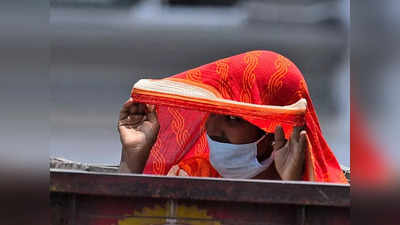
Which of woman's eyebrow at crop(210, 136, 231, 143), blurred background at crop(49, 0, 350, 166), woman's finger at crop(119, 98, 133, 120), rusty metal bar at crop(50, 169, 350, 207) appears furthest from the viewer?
blurred background at crop(49, 0, 350, 166)

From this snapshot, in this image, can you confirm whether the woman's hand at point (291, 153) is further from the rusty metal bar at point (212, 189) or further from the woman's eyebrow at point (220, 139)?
the rusty metal bar at point (212, 189)

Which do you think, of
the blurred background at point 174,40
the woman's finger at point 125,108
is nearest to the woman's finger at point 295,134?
the woman's finger at point 125,108

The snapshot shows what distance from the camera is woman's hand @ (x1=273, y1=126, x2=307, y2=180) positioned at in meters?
1.98

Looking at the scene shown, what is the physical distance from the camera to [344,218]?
1564 millimetres

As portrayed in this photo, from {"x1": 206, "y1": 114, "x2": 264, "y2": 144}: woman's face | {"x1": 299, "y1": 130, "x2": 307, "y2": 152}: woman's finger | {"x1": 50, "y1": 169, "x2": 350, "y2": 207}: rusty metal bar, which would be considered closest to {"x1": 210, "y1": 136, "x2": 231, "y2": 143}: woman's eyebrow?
{"x1": 206, "y1": 114, "x2": 264, "y2": 144}: woman's face

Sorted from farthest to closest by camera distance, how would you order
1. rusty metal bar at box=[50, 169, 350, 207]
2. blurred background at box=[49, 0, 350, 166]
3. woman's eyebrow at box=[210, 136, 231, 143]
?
blurred background at box=[49, 0, 350, 166] < woman's eyebrow at box=[210, 136, 231, 143] < rusty metal bar at box=[50, 169, 350, 207]

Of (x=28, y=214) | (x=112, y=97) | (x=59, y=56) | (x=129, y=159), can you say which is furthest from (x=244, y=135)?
(x=59, y=56)

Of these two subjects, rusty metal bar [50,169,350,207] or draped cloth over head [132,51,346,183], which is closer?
rusty metal bar [50,169,350,207]

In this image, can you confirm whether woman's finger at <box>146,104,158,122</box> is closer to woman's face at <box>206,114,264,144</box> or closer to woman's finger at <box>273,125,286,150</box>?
woman's face at <box>206,114,264,144</box>

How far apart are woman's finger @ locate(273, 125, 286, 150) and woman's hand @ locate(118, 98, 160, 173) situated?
0.41 meters

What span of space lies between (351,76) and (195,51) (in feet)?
33.9

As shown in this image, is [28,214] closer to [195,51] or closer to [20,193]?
[20,193]

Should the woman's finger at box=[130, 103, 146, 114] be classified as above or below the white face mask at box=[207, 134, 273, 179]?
above

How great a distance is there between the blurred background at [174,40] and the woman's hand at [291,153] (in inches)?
316
